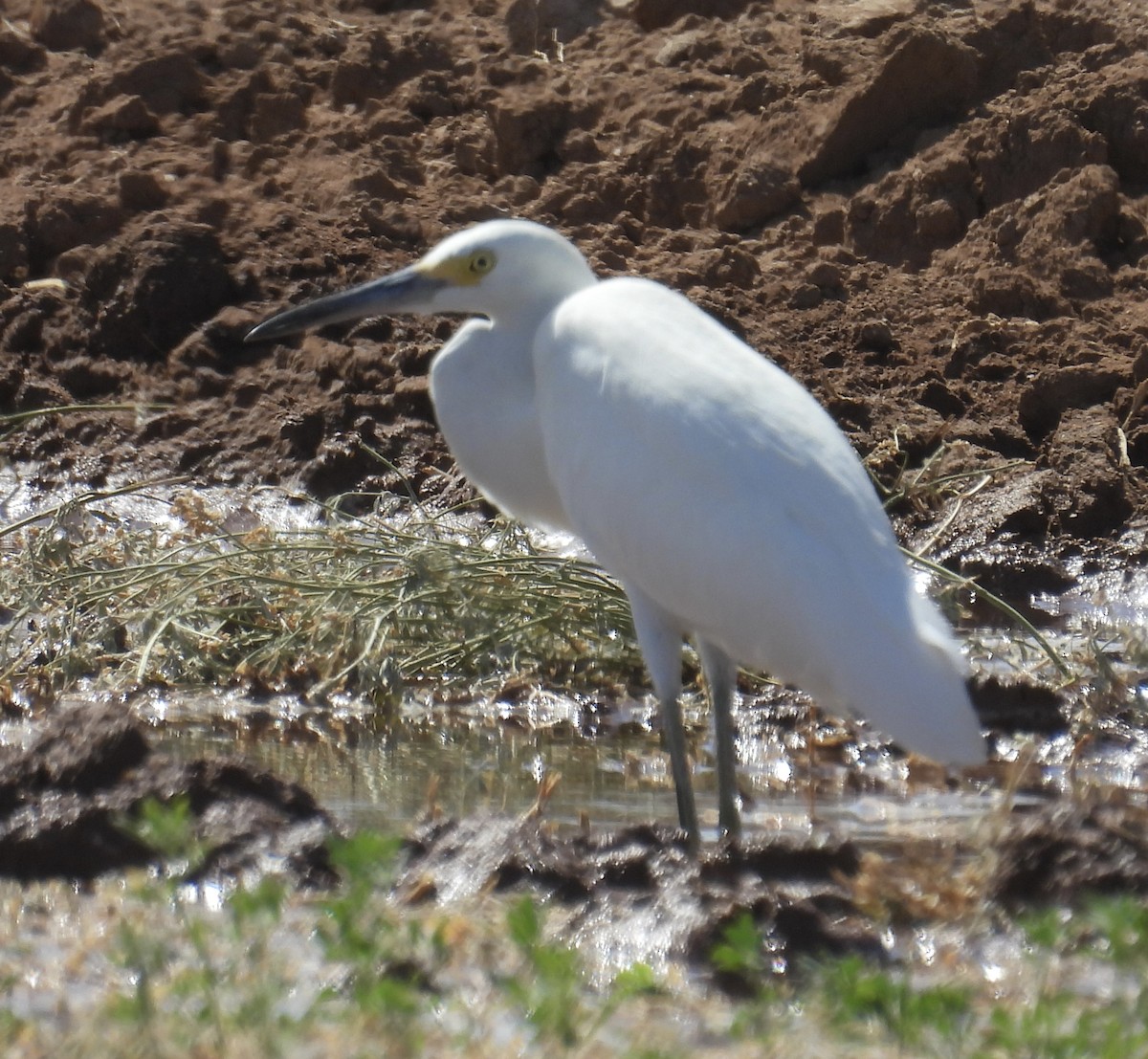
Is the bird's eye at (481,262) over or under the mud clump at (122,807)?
over

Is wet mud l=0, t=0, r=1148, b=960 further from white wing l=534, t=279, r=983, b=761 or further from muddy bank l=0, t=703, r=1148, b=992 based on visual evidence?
muddy bank l=0, t=703, r=1148, b=992

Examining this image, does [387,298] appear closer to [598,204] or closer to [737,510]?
[737,510]

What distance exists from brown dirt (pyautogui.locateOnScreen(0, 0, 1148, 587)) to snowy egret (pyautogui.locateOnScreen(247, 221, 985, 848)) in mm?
2993

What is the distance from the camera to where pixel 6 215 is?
1017 cm

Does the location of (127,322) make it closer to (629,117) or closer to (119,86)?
(119,86)

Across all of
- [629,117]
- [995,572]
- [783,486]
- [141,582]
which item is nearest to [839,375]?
[995,572]

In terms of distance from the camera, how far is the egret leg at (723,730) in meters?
4.59

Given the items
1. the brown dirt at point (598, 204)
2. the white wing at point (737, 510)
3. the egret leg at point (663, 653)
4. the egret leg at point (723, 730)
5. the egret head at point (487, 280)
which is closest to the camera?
the white wing at point (737, 510)

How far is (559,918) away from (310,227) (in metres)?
6.87

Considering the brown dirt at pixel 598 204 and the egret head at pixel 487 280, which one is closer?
the egret head at pixel 487 280

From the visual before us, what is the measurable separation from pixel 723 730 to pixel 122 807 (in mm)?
1516

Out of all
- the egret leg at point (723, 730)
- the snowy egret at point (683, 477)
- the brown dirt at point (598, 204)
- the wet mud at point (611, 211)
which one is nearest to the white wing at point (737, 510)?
the snowy egret at point (683, 477)

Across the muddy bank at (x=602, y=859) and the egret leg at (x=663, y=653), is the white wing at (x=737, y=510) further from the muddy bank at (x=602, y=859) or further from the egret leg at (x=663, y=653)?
the muddy bank at (x=602, y=859)

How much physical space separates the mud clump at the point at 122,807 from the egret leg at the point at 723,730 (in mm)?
986
